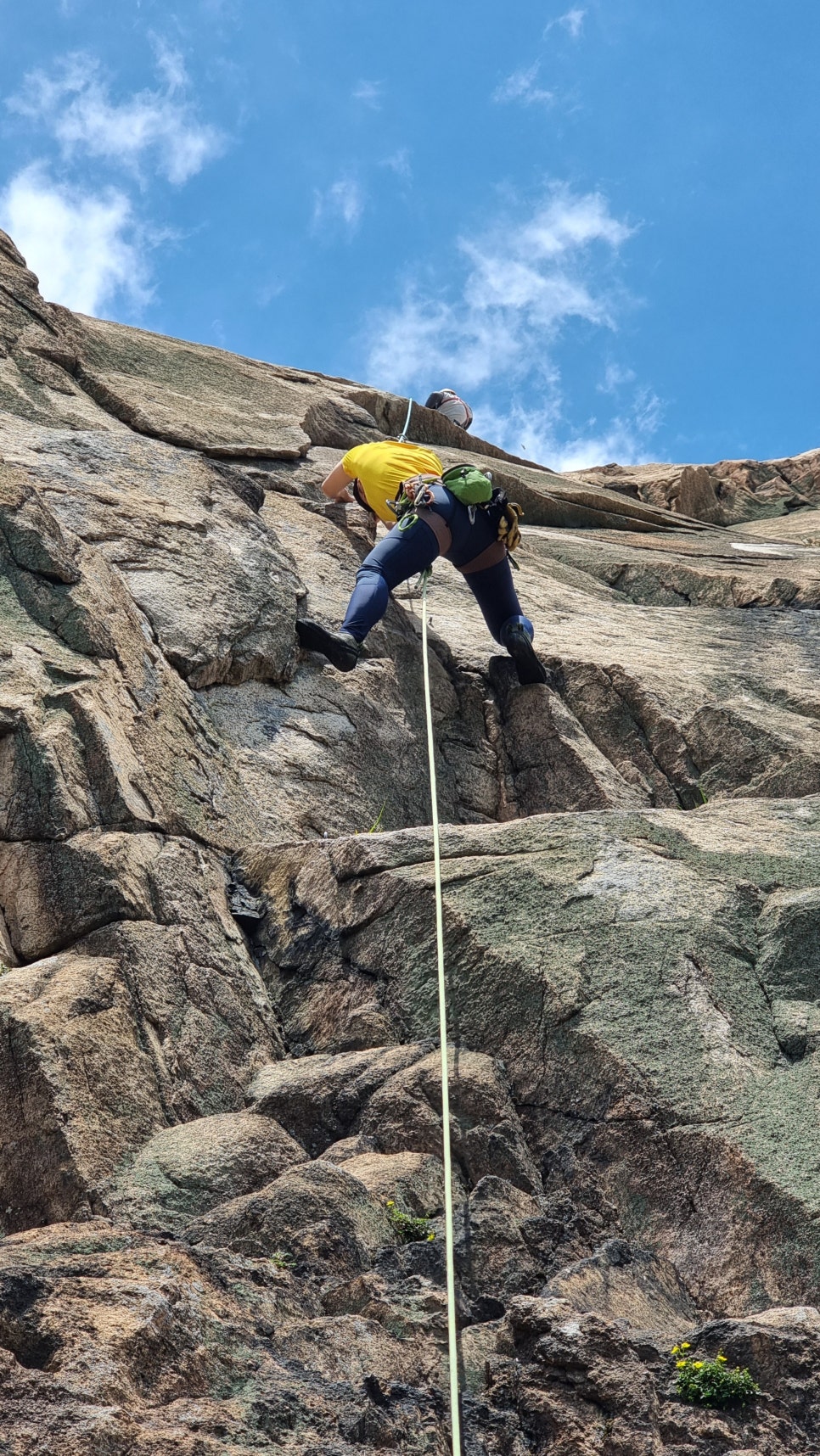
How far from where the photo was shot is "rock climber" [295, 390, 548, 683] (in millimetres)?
8281

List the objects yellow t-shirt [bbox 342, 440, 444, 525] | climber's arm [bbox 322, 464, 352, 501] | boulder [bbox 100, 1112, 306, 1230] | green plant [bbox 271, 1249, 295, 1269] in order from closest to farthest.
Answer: green plant [bbox 271, 1249, 295, 1269] < boulder [bbox 100, 1112, 306, 1230] < yellow t-shirt [bbox 342, 440, 444, 525] < climber's arm [bbox 322, 464, 352, 501]

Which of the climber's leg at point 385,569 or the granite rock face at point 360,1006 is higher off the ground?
the climber's leg at point 385,569

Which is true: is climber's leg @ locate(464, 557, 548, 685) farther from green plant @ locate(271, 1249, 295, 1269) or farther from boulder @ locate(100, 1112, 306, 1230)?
green plant @ locate(271, 1249, 295, 1269)

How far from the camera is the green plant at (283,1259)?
402 cm

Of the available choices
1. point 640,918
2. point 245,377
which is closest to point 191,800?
point 640,918

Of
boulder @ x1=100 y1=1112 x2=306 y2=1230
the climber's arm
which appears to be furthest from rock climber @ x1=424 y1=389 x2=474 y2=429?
boulder @ x1=100 y1=1112 x2=306 y2=1230

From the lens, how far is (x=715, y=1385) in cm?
364

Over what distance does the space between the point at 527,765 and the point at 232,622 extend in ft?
6.97

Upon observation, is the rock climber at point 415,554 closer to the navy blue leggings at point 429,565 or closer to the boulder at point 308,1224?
the navy blue leggings at point 429,565

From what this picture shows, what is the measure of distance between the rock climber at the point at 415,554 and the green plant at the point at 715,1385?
199 inches

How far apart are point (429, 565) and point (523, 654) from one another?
83 centimetres

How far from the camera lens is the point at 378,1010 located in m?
5.72

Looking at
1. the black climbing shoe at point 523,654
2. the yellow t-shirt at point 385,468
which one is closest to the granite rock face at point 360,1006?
the black climbing shoe at point 523,654

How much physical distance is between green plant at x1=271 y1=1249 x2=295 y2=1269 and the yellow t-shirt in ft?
19.4
